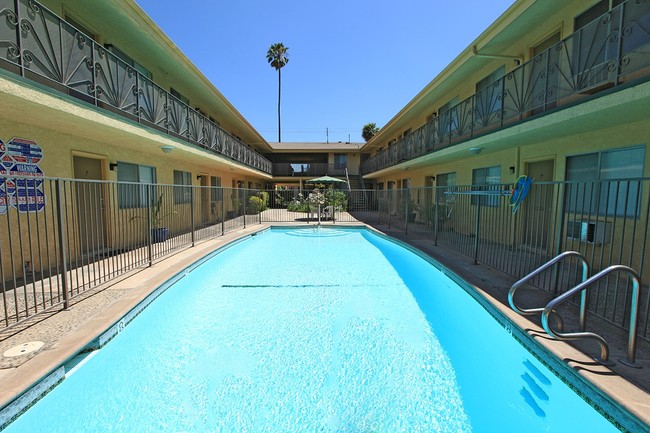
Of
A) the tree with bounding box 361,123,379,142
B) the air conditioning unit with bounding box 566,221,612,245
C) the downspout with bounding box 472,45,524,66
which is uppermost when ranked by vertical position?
the tree with bounding box 361,123,379,142

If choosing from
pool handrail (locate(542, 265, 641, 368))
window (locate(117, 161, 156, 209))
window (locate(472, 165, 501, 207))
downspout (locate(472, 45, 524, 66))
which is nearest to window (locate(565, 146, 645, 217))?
window (locate(472, 165, 501, 207))

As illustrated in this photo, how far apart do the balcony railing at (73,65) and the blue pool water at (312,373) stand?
14.6ft

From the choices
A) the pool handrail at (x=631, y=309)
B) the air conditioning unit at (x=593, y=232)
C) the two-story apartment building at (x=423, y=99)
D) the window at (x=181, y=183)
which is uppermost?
the two-story apartment building at (x=423, y=99)

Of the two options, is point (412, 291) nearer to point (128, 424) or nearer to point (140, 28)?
point (128, 424)

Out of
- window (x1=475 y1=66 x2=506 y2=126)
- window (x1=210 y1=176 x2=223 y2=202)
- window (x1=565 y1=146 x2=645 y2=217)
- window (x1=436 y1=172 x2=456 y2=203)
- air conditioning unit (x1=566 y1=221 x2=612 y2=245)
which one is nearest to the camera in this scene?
air conditioning unit (x1=566 y1=221 x2=612 y2=245)

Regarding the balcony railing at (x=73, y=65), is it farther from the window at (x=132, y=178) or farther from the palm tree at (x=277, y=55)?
the palm tree at (x=277, y=55)

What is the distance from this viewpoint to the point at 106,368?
144 inches

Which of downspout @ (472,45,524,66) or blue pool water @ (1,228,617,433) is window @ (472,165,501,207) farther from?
blue pool water @ (1,228,617,433)

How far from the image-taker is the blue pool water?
3039mm

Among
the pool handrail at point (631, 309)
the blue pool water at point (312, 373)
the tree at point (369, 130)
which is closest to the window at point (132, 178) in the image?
the blue pool water at point (312, 373)

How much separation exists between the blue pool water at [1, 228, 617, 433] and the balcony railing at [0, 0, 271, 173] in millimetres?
4448

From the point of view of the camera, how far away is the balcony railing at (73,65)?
4.62 meters

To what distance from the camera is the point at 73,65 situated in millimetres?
5984

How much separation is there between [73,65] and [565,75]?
10.7 metres
